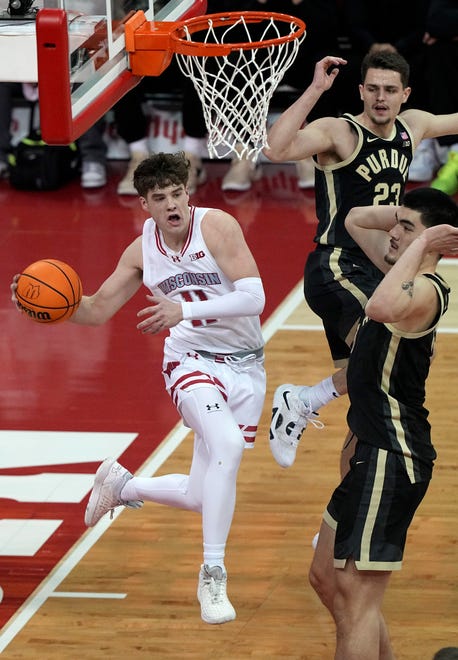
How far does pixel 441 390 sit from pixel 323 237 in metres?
2.11

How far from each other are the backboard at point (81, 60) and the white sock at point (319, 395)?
6.05 feet

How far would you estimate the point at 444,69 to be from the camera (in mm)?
12820

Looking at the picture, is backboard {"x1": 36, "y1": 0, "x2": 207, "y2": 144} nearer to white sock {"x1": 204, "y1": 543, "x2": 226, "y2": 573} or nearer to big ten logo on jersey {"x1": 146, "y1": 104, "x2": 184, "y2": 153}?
white sock {"x1": 204, "y1": 543, "x2": 226, "y2": 573}

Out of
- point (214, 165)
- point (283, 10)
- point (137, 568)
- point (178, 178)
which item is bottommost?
point (214, 165)

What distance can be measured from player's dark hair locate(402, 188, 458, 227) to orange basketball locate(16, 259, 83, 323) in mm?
1699

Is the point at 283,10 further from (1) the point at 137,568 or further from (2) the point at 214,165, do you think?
(1) the point at 137,568

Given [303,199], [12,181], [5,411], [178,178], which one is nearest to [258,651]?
[178,178]

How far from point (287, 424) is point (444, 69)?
6796 millimetres

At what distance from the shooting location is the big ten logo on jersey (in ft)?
46.2

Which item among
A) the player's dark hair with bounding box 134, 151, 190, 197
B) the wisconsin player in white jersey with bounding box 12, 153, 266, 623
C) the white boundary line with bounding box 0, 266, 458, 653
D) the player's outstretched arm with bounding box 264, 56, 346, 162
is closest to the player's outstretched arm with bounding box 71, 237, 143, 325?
the wisconsin player in white jersey with bounding box 12, 153, 266, 623

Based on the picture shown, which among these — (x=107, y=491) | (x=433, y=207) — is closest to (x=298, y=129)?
(x=433, y=207)

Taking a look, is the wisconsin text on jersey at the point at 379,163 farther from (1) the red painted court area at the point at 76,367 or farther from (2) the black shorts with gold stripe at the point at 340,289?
(1) the red painted court area at the point at 76,367

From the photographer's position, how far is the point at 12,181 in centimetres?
1343

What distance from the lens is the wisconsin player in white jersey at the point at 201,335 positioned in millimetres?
5859
